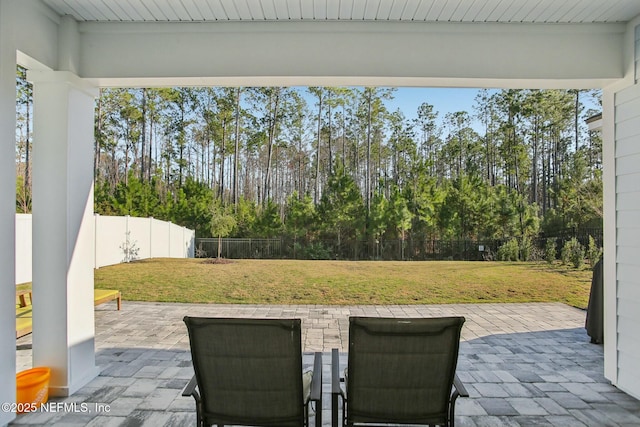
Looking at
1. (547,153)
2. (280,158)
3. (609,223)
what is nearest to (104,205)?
(280,158)

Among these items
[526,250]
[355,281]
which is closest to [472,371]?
[355,281]

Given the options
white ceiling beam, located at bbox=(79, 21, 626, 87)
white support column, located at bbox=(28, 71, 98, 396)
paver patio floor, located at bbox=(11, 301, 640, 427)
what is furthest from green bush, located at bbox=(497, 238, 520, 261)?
white support column, located at bbox=(28, 71, 98, 396)

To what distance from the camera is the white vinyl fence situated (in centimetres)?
652

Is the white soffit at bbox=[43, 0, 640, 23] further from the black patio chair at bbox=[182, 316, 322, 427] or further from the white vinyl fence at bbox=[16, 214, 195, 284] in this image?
the white vinyl fence at bbox=[16, 214, 195, 284]

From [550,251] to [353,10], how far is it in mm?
6269

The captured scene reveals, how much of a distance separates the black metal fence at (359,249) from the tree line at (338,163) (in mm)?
141

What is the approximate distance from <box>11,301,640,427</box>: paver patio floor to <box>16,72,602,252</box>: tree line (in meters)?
2.02

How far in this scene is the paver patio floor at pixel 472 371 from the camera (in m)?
2.49

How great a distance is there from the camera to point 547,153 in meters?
7.45

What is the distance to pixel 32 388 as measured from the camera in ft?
8.35

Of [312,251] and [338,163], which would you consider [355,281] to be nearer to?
[312,251]

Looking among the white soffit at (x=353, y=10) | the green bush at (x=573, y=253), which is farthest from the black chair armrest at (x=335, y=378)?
the green bush at (x=573, y=253)

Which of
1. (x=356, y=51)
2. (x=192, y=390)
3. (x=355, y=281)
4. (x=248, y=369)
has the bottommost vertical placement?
(x=355, y=281)

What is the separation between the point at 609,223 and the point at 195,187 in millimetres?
6351
